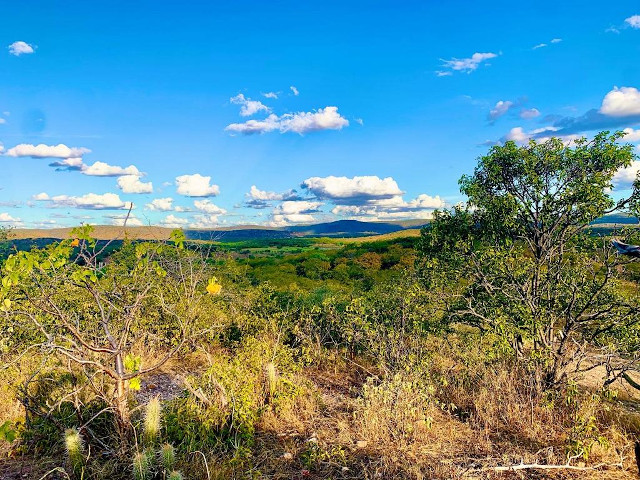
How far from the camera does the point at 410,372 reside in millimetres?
7078

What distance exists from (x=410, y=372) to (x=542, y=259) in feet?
9.34

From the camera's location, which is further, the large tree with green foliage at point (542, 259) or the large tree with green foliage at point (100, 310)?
the large tree with green foliage at point (542, 259)

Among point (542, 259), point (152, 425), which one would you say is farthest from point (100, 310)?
point (542, 259)

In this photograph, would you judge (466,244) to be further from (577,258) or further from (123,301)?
(123,301)

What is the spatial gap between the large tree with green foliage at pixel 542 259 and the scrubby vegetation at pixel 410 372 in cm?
3

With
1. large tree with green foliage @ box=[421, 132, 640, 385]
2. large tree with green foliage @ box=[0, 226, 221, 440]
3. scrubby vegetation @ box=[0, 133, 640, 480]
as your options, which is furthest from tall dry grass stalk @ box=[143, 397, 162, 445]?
large tree with green foliage @ box=[421, 132, 640, 385]

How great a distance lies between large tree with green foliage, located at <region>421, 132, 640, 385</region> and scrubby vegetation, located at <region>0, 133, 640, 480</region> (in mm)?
33

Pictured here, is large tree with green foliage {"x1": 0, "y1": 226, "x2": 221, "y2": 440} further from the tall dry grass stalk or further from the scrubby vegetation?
the tall dry grass stalk

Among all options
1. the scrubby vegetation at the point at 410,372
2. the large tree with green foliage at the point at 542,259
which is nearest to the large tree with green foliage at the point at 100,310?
the scrubby vegetation at the point at 410,372

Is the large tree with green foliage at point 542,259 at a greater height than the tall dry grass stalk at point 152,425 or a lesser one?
greater

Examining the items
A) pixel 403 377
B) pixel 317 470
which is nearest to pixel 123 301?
A: pixel 317 470

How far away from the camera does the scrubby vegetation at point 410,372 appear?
4770 mm

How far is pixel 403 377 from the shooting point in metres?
6.76

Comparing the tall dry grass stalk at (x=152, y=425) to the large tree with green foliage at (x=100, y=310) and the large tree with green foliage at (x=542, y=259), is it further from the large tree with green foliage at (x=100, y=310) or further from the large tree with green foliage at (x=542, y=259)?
the large tree with green foliage at (x=542, y=259)
